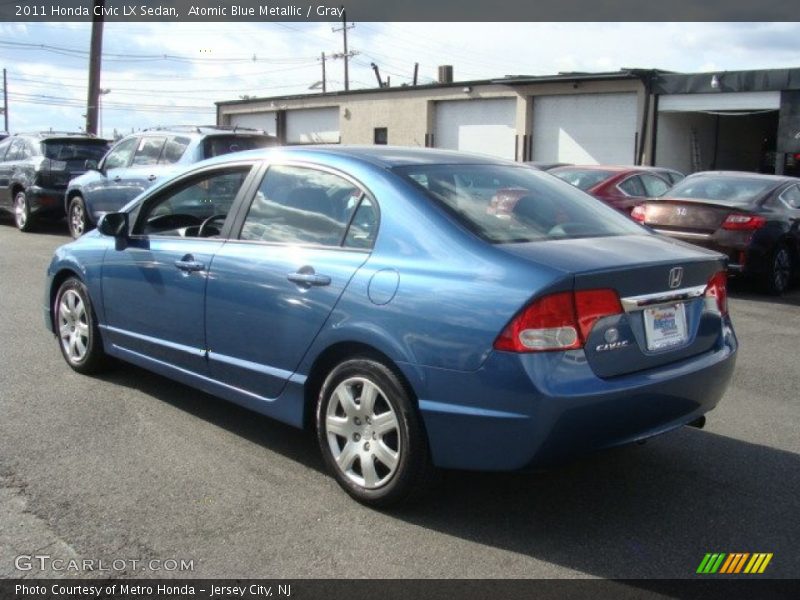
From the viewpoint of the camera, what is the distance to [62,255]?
6.02 meters

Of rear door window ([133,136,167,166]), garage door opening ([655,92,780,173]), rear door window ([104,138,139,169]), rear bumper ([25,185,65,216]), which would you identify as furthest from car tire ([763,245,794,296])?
garage door opening ([655,92,780,173])

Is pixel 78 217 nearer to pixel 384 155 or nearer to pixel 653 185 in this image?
pixel 653 185

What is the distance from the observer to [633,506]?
393 cm

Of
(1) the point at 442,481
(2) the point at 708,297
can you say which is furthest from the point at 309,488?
(2) the point at 708,297

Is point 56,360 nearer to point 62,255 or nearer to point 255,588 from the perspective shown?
point 62,255

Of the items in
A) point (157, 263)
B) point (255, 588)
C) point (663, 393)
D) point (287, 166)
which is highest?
point (287, 166)

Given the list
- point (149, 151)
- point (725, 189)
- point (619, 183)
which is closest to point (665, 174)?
point (619, 183)

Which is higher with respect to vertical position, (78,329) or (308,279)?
(308,279)

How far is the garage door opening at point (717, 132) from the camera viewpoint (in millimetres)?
22592

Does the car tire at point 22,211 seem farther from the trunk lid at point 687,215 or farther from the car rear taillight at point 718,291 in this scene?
the car rear taillight at point 718,291

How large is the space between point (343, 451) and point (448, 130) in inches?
1064

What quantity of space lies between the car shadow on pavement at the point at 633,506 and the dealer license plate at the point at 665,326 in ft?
2.62

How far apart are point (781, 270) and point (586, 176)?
3.42 m

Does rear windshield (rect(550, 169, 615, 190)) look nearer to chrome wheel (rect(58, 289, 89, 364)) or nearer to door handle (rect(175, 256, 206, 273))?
chrome wheel (rect(58, 289, 89, 364))
